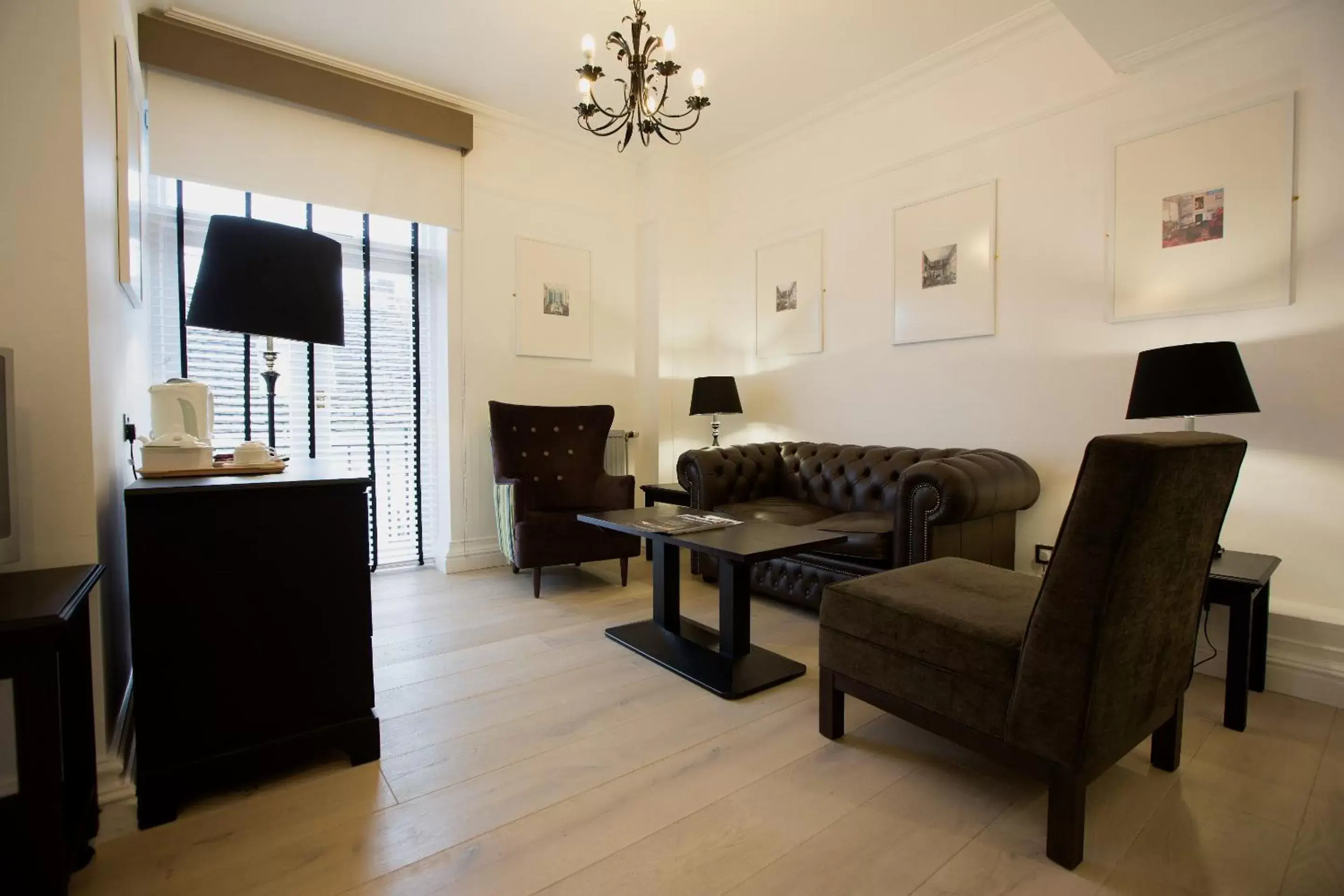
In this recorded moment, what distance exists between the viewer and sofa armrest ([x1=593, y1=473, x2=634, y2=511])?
3881mm

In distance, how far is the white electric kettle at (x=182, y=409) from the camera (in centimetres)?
184

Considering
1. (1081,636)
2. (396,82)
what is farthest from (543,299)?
(1081,636)

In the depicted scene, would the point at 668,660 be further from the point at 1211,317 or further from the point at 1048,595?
the point at 1211,317

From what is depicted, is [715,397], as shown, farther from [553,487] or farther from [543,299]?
[543,299]

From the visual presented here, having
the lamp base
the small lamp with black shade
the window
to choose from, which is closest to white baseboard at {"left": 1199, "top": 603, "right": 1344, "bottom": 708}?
the small lamp with black shade

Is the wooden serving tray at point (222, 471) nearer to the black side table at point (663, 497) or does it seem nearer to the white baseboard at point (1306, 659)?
the black side table at point (663, 497)

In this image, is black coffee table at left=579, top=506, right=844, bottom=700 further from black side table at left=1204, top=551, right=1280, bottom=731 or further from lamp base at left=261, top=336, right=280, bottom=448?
lamp base at left=261, top=336, right=280, bottom=448

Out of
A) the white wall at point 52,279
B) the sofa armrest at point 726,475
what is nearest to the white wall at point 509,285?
the sofa armrest at point 726,475

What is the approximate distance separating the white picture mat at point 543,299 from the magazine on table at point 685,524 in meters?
2.10

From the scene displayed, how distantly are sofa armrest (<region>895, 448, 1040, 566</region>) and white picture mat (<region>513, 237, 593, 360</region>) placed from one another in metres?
A: 2.73

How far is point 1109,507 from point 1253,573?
1349 millimetres

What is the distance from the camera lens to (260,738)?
166 centimetres

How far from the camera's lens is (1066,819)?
1.39m

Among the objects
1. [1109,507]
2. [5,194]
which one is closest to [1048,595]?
[1109,507]
